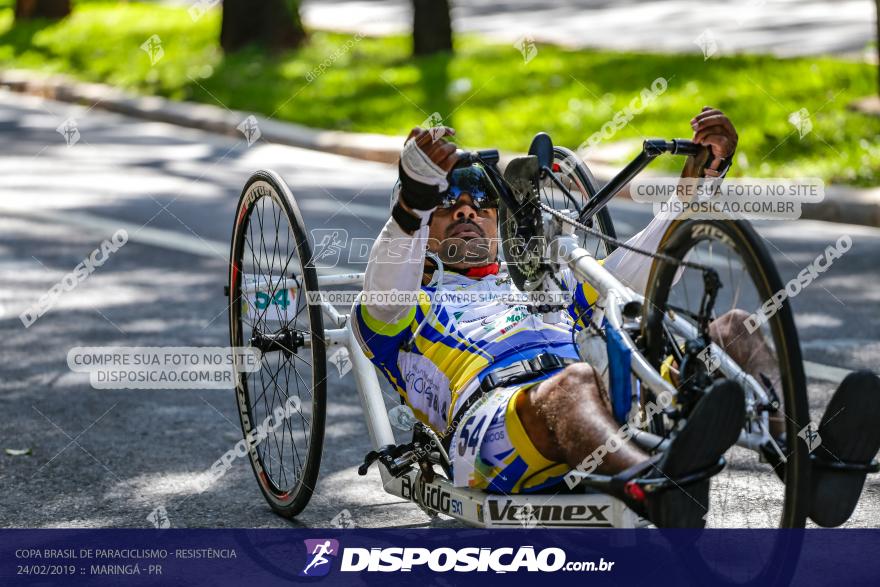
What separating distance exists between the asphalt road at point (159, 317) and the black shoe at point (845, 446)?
1098 millimetres

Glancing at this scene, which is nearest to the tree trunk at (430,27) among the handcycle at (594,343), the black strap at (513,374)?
the handcycle at (594,343)

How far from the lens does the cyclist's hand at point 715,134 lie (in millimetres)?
4152

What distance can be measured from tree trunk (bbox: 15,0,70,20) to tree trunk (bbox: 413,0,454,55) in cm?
978

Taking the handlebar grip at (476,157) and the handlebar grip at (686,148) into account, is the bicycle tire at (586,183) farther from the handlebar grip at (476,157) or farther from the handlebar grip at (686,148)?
the handlebar grip at (686,148)

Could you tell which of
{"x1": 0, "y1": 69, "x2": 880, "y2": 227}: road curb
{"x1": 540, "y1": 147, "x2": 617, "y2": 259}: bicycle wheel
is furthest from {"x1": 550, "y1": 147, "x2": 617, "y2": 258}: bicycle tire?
{"x1": 0, "y1": 69, "x2": 880, "y2": 227}: road curb

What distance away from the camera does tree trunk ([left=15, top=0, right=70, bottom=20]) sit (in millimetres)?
24036

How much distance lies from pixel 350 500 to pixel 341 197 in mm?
6211

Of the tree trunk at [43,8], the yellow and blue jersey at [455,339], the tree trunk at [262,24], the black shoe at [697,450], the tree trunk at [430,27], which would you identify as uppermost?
the tree trunk at [43,8]

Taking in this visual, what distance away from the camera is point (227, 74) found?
16984mm

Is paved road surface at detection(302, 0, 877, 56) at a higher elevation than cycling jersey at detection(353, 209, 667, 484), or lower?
higher

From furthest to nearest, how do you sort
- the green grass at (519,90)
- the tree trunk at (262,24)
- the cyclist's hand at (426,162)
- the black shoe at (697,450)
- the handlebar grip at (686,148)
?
the tree trunk at (262,24), the green grass at (519,90), the handlebar grip at (686,148), the cyclist's hand at (426,162), the black shoe at (697,450)

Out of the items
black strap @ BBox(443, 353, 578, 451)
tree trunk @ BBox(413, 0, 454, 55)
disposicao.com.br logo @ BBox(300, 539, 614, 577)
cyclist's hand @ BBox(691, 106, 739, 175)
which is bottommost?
disposicao.com.br logo @ BBox(300, 539, 614, 577)

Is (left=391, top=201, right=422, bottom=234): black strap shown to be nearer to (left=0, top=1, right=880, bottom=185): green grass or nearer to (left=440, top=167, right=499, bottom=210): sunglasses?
(left=440, top=167, right=499, bottom=210): sunglasses

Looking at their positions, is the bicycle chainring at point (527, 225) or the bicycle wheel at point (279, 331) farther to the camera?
the bicycle wheel at point (279, 331)
